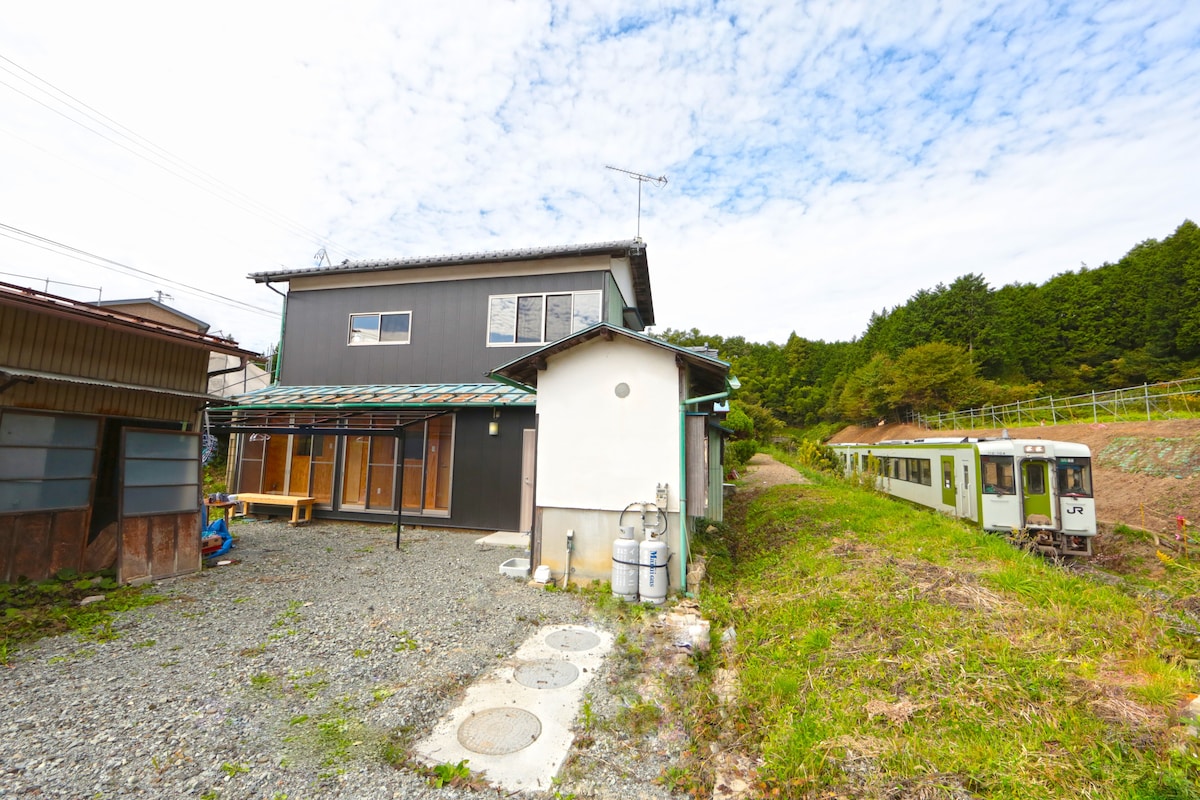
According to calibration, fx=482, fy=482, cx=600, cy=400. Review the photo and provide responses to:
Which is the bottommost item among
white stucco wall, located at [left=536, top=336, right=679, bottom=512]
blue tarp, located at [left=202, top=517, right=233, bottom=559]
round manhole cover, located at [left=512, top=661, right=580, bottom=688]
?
round manhole cover, located at [left=512, top=661, right=580, bottom=688]

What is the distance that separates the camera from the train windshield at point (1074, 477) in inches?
351

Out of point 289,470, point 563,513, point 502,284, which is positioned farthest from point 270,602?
point 502,284

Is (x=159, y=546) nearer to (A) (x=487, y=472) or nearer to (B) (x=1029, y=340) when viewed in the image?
(A) (x=487, y=472)

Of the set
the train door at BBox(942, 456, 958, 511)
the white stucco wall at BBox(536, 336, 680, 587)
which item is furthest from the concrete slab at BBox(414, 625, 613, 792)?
the train door at BBox(942, 456, 958, 511)

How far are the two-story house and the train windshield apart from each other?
30.1 ft

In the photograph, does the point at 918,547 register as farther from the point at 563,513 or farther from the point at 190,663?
the point at 190,663

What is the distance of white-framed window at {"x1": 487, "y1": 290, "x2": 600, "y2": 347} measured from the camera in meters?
10.7

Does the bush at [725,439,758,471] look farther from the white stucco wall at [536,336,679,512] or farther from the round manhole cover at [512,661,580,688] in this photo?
the round manhole cover at [512,661,580,688]

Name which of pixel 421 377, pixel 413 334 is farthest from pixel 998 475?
pixel 413 334

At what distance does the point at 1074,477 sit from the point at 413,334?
13939mm

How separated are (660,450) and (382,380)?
8.34 metres

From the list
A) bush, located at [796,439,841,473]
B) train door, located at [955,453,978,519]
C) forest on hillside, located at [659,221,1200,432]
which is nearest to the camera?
train door, located at [955,453,978,519]

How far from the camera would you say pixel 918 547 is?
24.3 ft

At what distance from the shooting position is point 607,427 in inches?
250
